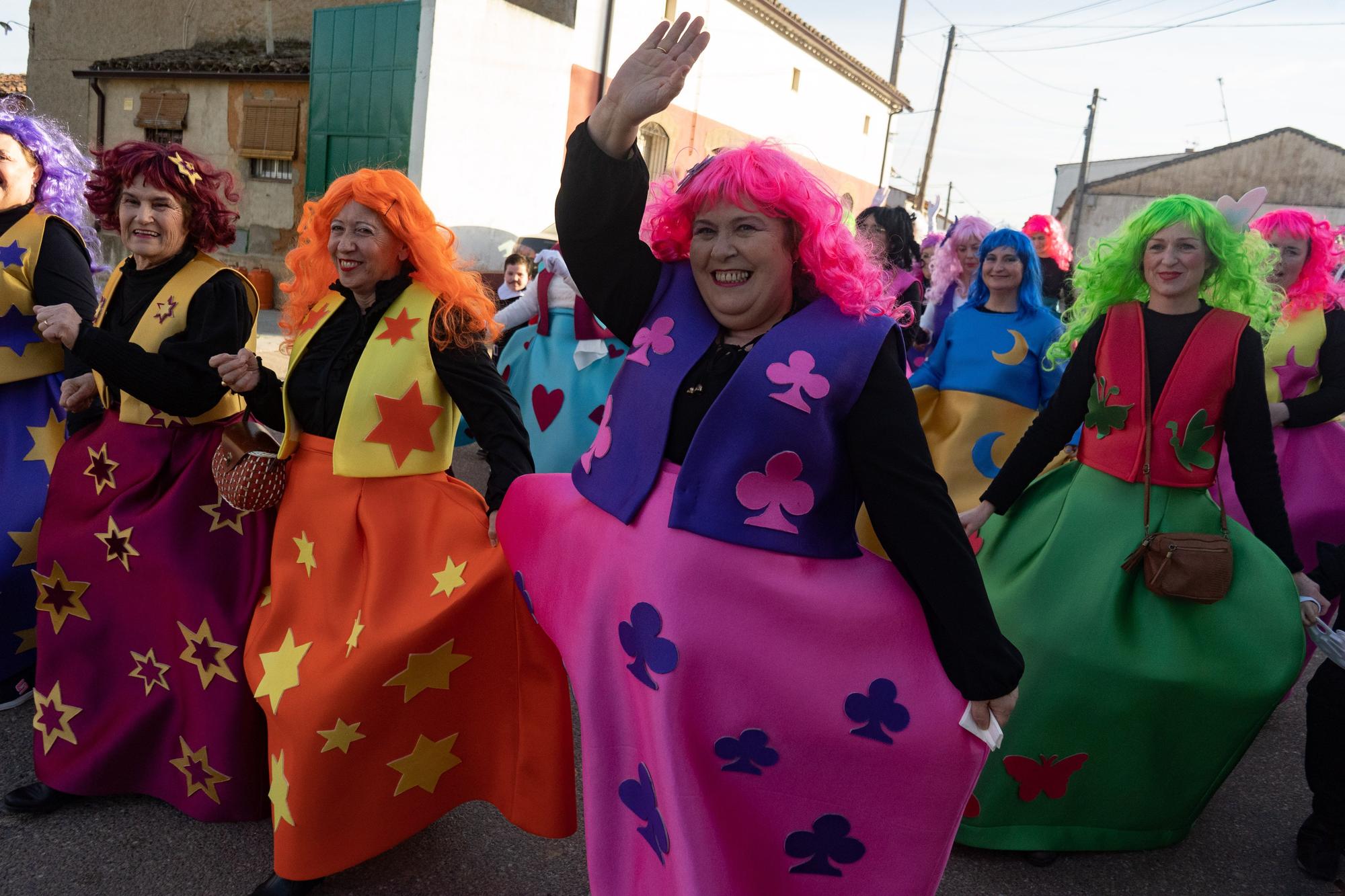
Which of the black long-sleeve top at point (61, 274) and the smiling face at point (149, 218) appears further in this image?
the black long-sleeve top at point (61, 274)

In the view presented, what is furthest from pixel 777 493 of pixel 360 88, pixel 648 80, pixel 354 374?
pixel 360 88

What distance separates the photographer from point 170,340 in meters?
2.82

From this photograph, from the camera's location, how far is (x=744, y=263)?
1874 millimetres

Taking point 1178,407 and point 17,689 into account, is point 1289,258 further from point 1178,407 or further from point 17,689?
point 17,689

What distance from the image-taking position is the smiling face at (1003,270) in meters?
4.59

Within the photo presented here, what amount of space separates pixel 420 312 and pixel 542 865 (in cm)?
162

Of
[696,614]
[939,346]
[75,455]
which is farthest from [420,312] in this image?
[939,346]

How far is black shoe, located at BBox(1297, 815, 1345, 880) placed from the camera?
120 inches

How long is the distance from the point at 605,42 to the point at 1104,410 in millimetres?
14223

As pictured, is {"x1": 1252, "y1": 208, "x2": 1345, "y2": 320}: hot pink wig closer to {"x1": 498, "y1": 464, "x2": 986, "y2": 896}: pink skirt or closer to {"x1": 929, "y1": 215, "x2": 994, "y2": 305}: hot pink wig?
{"x1": 929, "y1": 215, "x2": 994, "y2": 305}: hot pink wig

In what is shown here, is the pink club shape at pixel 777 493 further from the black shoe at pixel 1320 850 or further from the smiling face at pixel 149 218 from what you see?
the black shoe at pixel 1320 850

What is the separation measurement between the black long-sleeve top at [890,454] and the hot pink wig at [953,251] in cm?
467

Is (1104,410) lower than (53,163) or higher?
lower

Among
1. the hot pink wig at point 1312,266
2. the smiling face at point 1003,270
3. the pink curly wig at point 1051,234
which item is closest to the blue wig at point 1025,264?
the smiling face at point 1003,270
